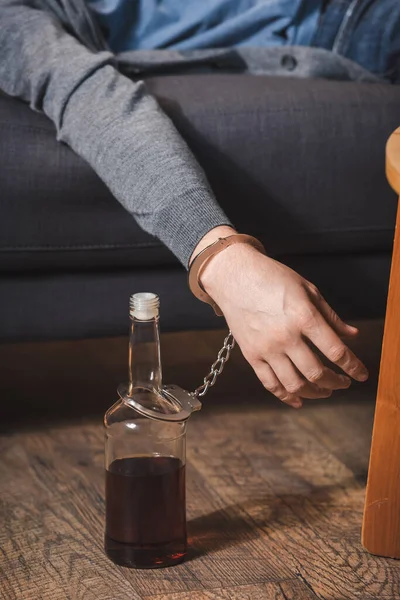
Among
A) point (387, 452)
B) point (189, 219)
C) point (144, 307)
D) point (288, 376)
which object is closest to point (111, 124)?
point (189, 219)

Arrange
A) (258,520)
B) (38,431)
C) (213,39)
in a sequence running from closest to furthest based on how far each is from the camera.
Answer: (258,520)
(38,431)
(213,39)

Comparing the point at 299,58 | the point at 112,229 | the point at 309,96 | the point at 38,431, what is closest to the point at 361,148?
the point at 309,96

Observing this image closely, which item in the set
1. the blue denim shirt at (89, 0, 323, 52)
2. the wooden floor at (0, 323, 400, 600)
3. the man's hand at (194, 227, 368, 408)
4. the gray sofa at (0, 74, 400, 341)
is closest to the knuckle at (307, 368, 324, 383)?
the man's hand at (194, 227, 368, 408)

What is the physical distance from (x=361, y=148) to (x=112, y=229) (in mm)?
370

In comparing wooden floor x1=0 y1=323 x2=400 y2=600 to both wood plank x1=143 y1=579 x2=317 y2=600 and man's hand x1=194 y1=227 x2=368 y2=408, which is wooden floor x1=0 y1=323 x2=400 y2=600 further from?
man's hand x1=194 y1=227 x2=368 y2=408

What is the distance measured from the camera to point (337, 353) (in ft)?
2.64

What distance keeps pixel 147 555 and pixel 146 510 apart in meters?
0.06

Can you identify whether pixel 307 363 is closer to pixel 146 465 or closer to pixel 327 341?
pixel 327 341

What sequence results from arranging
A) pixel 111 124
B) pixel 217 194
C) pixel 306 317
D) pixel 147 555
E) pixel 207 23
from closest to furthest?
pixel 306 317 → pixel 147 555 → pixel 111 124 → pixel 217 194 → pixel 207 23

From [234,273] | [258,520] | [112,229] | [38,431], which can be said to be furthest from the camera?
[38,431]

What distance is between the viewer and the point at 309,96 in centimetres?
118

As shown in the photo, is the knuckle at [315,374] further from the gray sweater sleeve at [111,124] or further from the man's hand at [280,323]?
the gray sweater sleeve at [111,124]

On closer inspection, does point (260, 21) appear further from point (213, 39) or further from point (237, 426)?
point (237, 426)

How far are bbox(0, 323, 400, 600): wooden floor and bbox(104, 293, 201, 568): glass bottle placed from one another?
0.11ft
